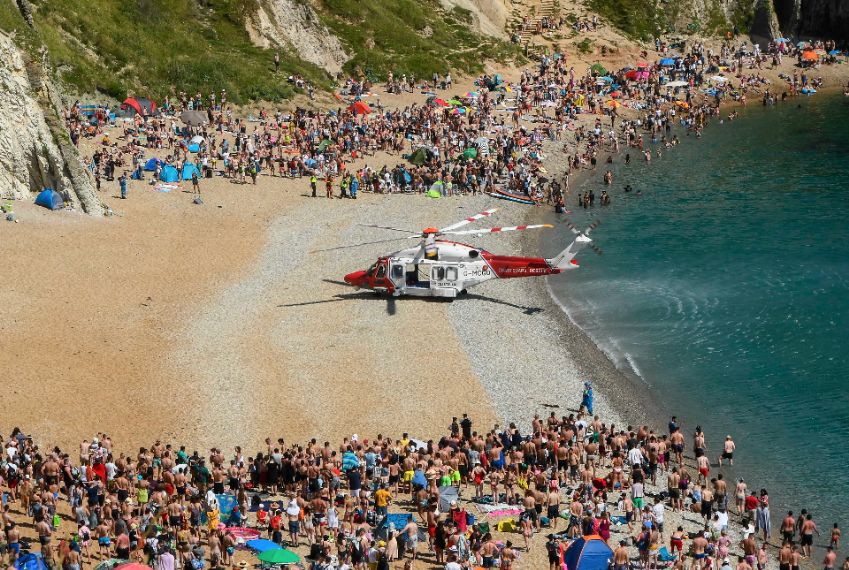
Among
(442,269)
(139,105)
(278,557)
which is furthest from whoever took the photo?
(139,105)

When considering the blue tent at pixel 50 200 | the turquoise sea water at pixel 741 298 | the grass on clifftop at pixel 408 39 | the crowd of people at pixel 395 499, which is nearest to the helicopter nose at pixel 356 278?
the turquoise sea water at pixel 741 298

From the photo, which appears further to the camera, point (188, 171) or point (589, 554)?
point (188, 171)

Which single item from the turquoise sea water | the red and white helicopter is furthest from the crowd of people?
the red and white helicopter

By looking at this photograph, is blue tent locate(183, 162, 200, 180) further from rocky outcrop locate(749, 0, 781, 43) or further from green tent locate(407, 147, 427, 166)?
rocky outcrop locate(749, 0, 781, 43)

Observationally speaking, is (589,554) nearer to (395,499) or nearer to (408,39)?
(395,499)

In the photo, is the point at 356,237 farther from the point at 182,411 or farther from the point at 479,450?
the point at 479,450

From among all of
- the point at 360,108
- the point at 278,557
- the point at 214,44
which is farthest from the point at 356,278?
the point at 214,44

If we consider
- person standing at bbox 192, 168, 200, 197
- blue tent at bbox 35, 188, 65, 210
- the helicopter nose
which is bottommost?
the helicopter nose
